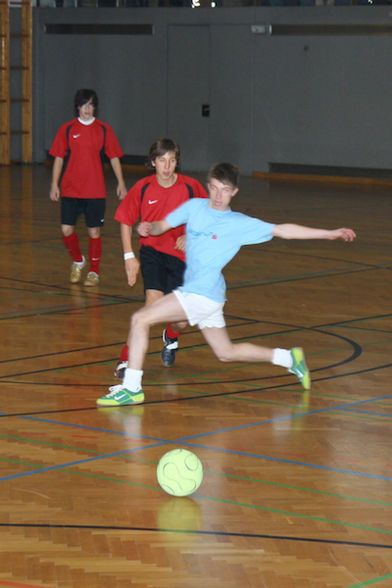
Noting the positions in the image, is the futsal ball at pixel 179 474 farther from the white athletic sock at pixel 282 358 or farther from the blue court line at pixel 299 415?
the white athletic sock at pixel 282 358

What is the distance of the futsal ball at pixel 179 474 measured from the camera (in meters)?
4.98

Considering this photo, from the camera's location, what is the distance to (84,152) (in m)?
11.2

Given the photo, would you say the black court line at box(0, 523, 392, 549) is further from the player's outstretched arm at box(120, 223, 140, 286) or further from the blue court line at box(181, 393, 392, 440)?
the player's outstretched arm at box(120, 223, 140, 286)

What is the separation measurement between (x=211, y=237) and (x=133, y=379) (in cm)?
97

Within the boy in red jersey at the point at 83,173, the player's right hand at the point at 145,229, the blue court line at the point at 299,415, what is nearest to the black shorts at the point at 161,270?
the player's right hand at the point at 145,229

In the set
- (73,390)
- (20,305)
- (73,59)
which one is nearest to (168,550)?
(73,390)

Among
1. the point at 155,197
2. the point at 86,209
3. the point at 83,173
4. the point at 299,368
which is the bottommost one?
the point at 299,368

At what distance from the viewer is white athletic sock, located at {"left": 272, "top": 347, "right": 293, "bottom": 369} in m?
7.04

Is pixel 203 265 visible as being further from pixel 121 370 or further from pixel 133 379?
pixel 121 370

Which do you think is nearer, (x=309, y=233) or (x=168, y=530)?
(x=168, y=530)

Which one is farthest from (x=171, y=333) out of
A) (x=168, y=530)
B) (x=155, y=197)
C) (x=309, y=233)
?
(x=168, y=530)

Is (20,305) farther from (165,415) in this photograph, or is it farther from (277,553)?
(277,553)

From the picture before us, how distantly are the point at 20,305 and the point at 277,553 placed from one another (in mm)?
6087

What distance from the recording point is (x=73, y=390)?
7.02 metres
